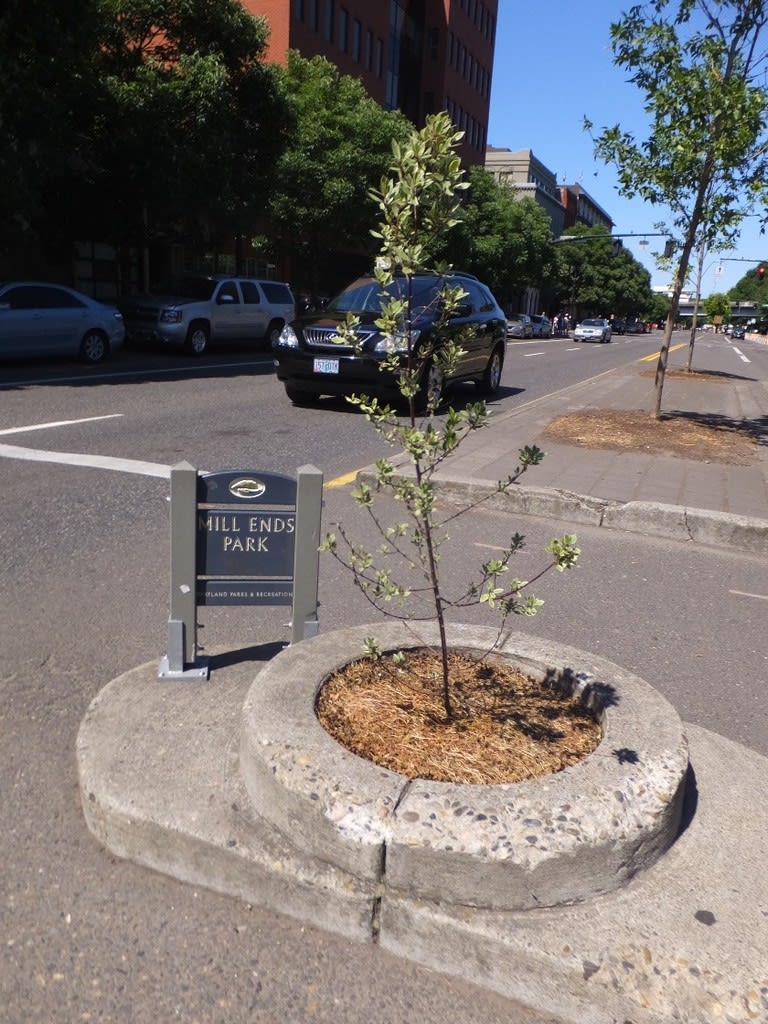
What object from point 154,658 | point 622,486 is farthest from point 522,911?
point 622,486

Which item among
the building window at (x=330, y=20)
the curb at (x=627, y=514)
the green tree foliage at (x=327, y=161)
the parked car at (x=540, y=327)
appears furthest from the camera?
the parked car at (x=540, y=327)

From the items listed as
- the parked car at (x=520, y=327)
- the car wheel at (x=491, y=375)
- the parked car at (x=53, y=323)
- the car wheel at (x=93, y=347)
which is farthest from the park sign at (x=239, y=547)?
the parked car at (x=520, y=327)

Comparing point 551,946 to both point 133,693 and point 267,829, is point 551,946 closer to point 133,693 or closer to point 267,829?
point 267,829

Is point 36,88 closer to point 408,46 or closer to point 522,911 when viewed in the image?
point 522,911

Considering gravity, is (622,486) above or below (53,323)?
below

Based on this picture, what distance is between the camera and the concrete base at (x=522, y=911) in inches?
78.1

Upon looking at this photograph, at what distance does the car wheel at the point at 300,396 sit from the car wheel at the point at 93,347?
562cm

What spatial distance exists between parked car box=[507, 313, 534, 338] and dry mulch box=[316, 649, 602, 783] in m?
46.4

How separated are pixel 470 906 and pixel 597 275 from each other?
87.9 meters

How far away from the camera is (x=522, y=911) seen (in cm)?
217

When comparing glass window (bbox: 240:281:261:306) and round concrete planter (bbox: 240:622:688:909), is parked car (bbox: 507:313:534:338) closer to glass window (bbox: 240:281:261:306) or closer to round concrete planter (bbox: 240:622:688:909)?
glass window (bbox: 240:281:261:306)

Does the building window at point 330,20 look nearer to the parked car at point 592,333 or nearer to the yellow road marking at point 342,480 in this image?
the parked car at point 592,333

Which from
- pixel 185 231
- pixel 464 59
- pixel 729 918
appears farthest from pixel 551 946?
pixel 464 59

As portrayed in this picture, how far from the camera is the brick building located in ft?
113
